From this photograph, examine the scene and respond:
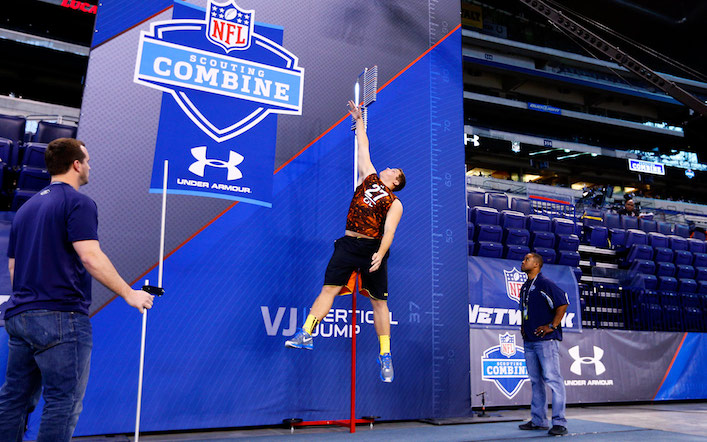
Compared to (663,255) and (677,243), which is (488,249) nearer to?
(663,255)

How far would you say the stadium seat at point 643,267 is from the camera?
9625 mm

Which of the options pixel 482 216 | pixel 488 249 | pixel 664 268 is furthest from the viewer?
pixel 664 268

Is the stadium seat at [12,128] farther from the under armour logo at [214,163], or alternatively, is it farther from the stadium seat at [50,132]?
the under armour logo at [214,163]

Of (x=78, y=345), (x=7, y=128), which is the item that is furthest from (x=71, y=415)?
(x=7, y=128)

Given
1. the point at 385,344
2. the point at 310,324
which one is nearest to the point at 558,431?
the point at 385,344

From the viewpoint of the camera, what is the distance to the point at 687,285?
970 cm

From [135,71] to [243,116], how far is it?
893mm

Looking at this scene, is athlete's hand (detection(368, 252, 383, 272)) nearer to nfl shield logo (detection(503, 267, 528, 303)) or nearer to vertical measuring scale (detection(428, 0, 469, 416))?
vertical measuring scale (detection(428, 0, 469, 416))

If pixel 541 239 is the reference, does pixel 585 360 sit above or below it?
below

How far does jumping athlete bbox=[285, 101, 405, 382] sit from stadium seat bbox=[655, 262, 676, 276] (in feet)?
28.0

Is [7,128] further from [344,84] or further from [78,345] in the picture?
[78,345]

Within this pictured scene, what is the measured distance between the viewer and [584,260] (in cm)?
1020

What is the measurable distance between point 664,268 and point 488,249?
4465 mm

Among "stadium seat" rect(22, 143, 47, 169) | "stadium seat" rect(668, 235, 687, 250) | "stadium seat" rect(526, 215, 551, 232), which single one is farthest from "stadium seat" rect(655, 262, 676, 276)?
"stadium seat" rect(22, 143, 47, 169)
